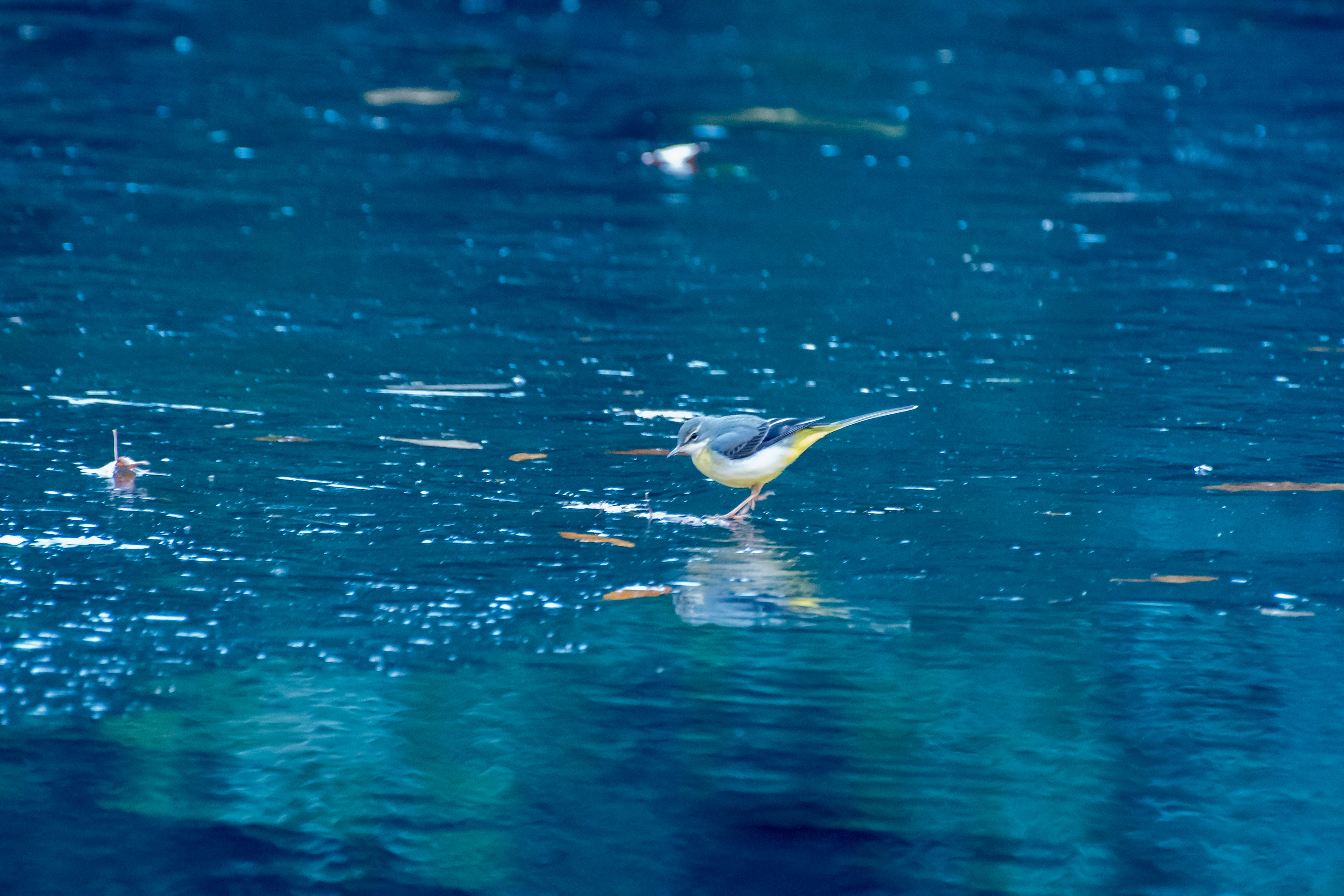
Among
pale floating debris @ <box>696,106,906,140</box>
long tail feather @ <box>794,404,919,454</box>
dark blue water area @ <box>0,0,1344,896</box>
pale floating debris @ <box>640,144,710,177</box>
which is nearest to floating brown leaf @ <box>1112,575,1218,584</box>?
dark blue water area @ <box>0,0,1344,896</box>

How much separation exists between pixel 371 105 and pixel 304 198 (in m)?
3.37

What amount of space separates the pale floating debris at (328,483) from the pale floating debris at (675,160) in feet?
20.9

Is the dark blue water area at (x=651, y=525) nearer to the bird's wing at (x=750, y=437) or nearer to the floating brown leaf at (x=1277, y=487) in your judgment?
the floating brown leaf at (x=1277, y=487)

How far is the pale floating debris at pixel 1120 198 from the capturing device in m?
11.0

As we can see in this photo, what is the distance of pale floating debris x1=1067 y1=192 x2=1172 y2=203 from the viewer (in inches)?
433

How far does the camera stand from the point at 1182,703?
4.02 meters

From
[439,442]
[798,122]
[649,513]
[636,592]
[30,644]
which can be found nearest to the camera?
[30,644]

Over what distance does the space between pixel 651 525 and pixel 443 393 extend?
5.54 ft

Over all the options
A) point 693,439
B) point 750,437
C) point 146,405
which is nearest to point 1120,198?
point 693,439

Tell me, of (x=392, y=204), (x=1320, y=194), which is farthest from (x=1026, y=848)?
(x=1320, y=194)

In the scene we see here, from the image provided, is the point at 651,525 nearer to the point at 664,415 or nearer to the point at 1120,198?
the point at 664,415

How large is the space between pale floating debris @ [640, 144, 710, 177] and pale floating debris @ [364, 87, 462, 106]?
8.30 feet

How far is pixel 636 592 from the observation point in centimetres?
453

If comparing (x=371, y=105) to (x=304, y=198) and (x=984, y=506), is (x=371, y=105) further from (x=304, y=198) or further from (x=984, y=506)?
(x=984, y=506)
